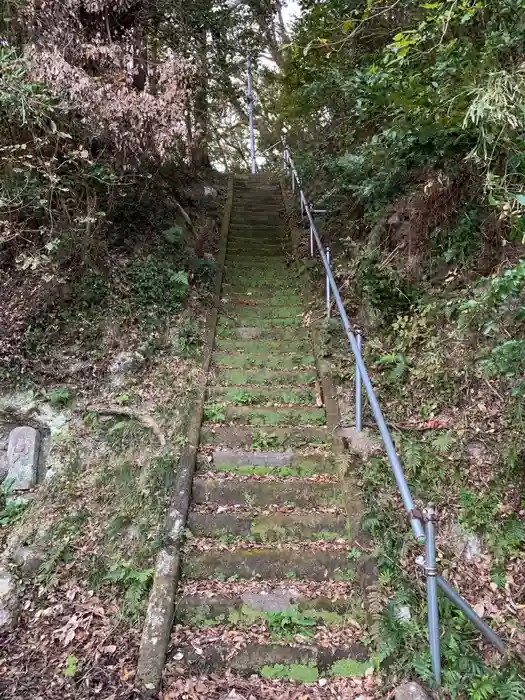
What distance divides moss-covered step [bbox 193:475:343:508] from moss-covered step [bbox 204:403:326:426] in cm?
84

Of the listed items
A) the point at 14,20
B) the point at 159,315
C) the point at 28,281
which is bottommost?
the point at 159,315

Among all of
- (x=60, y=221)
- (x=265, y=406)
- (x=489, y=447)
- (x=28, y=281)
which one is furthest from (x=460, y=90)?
(x=28, y=281)

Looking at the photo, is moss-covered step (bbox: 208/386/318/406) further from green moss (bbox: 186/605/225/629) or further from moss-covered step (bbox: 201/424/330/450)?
A: green moss (bbox: 186/605/225/629)

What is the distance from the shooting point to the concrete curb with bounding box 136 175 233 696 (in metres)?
3.02

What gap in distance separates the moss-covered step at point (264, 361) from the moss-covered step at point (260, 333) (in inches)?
17.0

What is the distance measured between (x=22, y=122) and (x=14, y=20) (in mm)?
1306

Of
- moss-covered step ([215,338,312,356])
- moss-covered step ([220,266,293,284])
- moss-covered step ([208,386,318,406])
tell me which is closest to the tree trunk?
moss-covered step ([220,266,293,284])

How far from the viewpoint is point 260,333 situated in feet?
21.8

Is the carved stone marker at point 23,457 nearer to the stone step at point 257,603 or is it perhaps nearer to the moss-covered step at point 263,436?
the moss-covered step at point 263,436

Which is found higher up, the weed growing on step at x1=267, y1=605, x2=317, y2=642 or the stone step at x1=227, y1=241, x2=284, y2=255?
the stone step at x1=227, y1=241, x2=284, y2=255

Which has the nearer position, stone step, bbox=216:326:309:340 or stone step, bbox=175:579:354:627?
stone step, bbox=175:579:354:627

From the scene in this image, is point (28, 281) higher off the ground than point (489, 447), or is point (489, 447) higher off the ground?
point (28, 281)

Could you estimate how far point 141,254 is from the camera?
7.01m

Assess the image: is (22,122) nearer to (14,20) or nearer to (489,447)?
(14,20)
